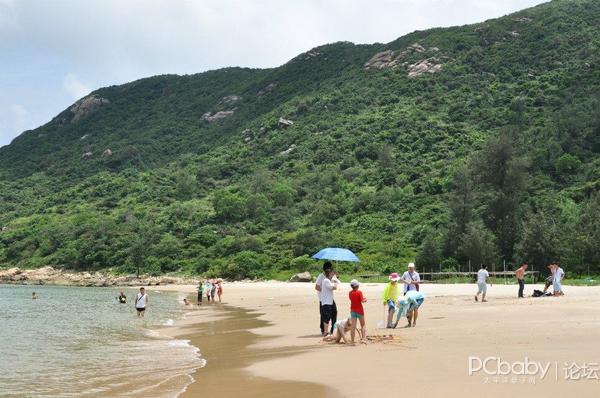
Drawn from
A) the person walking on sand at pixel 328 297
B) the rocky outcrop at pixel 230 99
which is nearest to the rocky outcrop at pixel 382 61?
the rocky outcrop at pixel 230 99

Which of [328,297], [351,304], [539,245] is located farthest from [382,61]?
[351,304]

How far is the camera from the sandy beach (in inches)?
323

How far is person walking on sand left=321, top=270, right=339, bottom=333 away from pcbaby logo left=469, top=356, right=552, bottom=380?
236 inches

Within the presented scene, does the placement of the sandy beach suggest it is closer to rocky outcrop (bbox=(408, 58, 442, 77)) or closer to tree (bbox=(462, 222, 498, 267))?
tree (bbox=(462, 222, 498, 267))

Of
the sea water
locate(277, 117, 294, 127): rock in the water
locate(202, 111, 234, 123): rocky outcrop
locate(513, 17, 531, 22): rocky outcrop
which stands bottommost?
the sea water

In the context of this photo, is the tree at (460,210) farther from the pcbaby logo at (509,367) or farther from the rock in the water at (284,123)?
the rock in the water at (284,123)

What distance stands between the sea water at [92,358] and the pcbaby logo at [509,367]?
16.0 feet

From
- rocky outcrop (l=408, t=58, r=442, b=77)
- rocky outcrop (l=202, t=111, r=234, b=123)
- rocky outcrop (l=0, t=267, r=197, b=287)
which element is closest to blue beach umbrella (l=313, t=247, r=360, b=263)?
rocky outcrop (l=0, t=267, r=197, b=287)

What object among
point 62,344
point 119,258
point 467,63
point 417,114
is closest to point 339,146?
point 417,114

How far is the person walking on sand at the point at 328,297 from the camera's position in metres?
15.3

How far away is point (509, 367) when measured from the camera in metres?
8.95

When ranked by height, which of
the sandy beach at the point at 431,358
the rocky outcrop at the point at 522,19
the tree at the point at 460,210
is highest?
the rocky outcrop at the point at 522,19

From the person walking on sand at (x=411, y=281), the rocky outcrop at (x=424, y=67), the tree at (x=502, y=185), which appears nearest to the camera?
the person walking on sand at (x=411, y=281)

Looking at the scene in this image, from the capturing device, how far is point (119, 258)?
81.9 m
